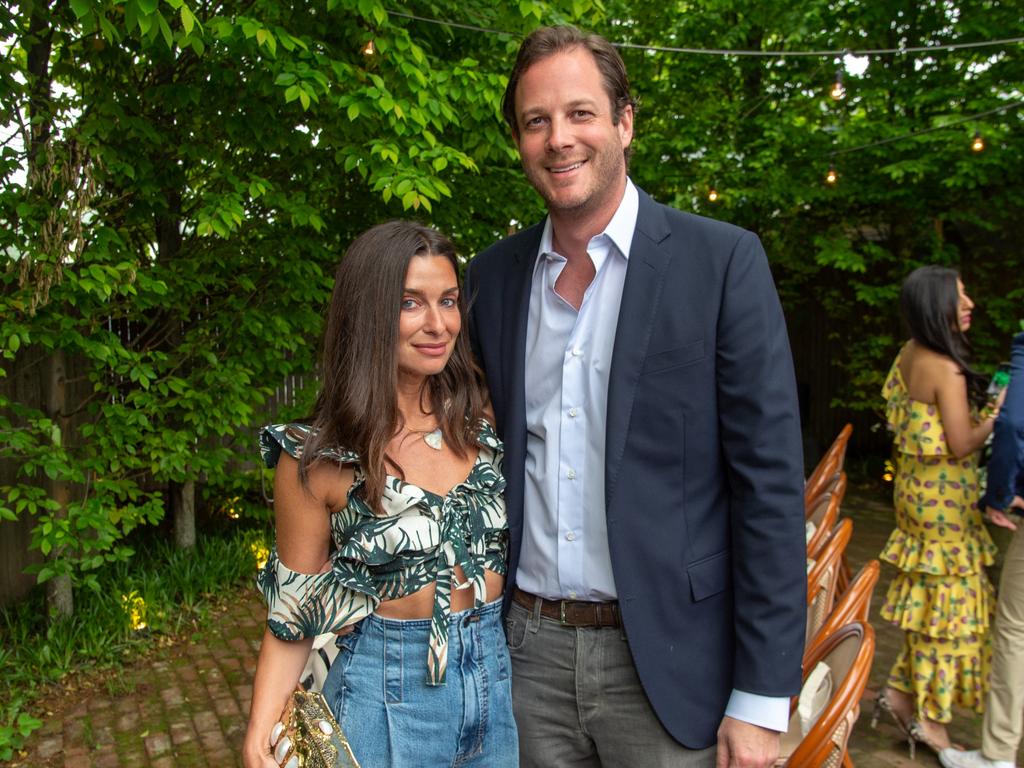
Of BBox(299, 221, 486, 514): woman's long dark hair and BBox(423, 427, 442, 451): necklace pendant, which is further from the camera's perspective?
BBox(423, 427, 442, 451): necklace pendant

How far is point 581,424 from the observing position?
187 centimetres

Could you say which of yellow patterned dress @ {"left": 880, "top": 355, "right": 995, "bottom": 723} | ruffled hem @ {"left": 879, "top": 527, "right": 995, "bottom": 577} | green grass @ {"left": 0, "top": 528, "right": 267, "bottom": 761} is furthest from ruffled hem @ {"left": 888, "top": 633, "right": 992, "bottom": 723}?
green grass @ {"left": 0, "top": 528, "right": 267, "bottom": 761}

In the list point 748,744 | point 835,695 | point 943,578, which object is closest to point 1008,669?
point 943,578

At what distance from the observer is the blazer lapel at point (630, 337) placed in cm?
178

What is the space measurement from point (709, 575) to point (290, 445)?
930 millimetres

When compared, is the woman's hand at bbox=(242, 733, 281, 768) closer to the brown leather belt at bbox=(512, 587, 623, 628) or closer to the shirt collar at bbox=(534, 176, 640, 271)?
the brown leather belt at bbox=(512, 587, 623, 628)

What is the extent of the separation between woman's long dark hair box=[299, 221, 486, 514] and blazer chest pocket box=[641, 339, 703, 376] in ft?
1.76

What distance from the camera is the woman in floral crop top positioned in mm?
1758

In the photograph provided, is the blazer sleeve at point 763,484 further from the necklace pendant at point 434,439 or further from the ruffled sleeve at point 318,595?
the ruffled sleeve at point 318,595

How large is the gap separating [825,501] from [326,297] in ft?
11.2

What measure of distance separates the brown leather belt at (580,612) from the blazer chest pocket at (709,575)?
173mm

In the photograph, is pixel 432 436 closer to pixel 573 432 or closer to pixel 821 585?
pixel 573 432

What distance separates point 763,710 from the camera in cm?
169

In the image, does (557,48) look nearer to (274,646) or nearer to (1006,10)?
(274,646)
